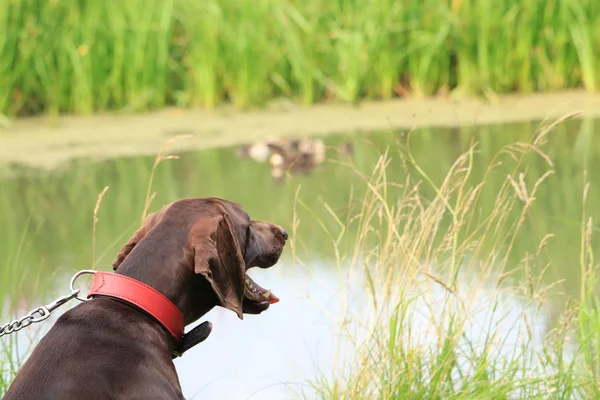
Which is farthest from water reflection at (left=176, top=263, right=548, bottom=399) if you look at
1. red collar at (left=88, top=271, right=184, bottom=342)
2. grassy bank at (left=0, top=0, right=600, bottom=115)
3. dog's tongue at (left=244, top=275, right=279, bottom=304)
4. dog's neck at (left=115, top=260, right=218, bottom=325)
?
grassy bank at (left=0, top=0, right=600, bottom=115)

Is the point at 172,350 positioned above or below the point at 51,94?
below

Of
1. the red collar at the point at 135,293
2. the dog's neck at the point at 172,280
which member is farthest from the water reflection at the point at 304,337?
the red collar at the point at 135,293

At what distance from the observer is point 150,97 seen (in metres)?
10.3

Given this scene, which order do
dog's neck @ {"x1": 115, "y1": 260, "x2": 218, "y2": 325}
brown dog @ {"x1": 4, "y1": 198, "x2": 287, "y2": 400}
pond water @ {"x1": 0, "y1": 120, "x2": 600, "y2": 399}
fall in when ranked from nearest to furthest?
brown dog @ {"x1": 4, "y1": 198, "x2": 287, "y2": 400}
dog's neck @ {"x1": 115, "y1": 260, "x2": 218, "y2": 325}
pond water @ {"x1": 0, "y1": 120, "x2": 600, "y2": 399}

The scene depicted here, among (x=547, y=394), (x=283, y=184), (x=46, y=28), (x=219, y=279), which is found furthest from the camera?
(x=46, y=28)

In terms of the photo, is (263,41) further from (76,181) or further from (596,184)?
(596,184)

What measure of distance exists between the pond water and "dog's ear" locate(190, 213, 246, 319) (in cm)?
100

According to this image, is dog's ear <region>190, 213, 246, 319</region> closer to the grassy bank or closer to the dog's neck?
the dog's neck

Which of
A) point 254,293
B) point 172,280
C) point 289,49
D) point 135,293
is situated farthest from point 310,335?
point 289,49

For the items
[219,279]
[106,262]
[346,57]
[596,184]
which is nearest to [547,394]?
[219,279]

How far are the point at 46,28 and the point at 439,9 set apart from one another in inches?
131

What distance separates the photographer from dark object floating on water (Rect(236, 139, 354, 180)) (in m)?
8.34

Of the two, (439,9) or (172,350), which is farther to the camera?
(439,9)

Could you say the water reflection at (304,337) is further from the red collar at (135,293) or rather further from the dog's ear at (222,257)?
the red collar at (135,293)
